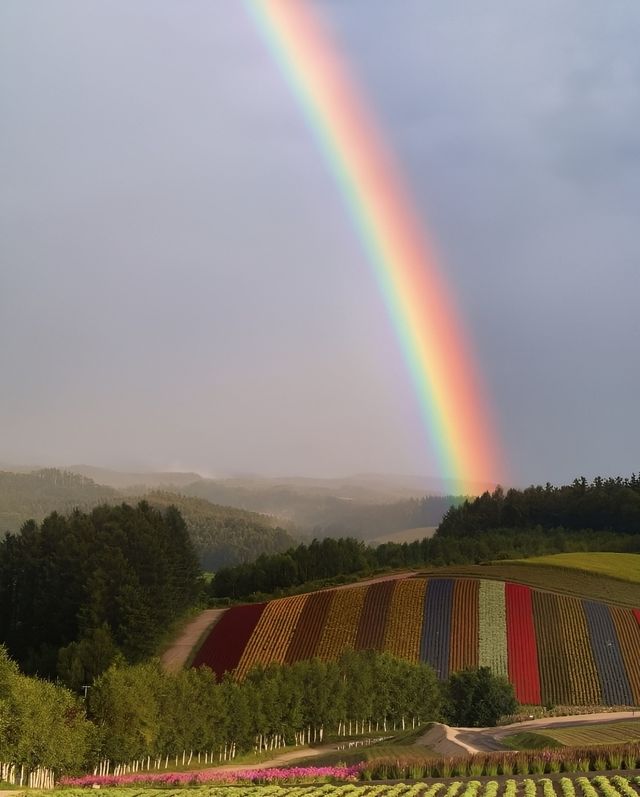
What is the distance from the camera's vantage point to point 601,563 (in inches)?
4188

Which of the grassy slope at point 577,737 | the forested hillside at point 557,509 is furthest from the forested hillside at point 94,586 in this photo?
the forested hillside at point 557,509

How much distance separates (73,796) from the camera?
29.9 metres

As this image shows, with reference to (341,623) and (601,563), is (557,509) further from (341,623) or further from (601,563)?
(341,623)

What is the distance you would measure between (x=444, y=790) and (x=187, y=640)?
61.7 m

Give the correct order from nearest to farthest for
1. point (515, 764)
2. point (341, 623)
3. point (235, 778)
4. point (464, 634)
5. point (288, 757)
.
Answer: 1. point (515, 764)
2. point (235, 778)
3. point (288, 757)
4. point (464, 634)
5. point (341, 623)

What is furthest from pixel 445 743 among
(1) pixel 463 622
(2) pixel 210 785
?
(1) pixel 463 622

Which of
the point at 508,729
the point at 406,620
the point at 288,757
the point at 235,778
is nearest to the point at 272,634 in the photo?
the point at 406,620

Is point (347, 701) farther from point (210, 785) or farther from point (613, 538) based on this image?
point (613, 538)

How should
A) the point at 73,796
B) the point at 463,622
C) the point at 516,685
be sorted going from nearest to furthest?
1. the point at 73,796
2. the point at 516,685
3. the point at 463,622

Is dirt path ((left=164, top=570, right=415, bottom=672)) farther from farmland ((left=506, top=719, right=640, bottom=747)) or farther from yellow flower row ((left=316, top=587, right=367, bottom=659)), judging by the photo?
farmland ((left=506, top=719, right=640, bottom=747))

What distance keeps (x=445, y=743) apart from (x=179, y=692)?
1678cm

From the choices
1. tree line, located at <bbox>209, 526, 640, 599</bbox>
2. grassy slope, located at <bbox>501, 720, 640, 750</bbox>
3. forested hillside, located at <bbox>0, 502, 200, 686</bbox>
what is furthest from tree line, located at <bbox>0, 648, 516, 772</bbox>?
tree line, located at <bbox>209, 526, 640, 599</bbox>

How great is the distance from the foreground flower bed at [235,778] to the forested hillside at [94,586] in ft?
106

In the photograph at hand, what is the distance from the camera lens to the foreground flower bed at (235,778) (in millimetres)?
33344
